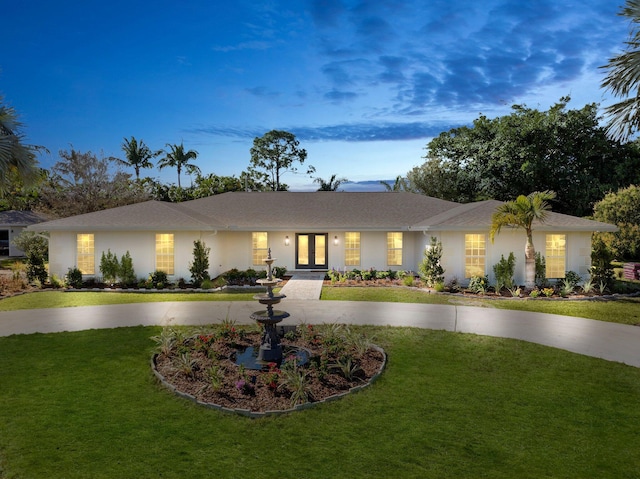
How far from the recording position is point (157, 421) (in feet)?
18.5

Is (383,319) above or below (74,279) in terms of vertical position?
below

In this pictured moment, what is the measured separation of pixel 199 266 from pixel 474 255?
11621mm

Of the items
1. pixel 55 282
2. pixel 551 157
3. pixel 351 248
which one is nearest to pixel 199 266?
pixel 55 282

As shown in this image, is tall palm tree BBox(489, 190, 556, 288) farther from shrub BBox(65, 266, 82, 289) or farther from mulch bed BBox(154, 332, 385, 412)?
shrub BBox(65, 266, 82, 289)

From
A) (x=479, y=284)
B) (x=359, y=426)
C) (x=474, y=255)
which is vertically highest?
(x=474, y=255)

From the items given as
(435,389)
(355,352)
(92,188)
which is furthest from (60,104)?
(435,389)

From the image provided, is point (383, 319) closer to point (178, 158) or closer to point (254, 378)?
point (254, 378)

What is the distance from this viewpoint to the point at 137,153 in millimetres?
48656

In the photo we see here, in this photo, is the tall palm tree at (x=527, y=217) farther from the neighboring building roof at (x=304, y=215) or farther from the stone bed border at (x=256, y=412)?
the stone bed border at (x=256, y=412)

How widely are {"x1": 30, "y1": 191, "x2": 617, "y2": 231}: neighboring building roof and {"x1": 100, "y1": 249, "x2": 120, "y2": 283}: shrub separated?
1.36m

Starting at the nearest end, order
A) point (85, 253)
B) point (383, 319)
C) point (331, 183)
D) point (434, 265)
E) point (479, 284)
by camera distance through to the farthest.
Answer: point (383, 319) < point (479, 284) < point (434, 265) < point (85, 253) < point (331, 183)

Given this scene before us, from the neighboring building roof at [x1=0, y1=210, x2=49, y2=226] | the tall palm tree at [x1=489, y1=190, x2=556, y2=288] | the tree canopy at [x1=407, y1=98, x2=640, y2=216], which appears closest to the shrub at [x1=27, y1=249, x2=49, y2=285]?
the neighboring building roof at [x1=0, y1=210, x2=49, y2=226]

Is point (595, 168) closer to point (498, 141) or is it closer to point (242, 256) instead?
point (498, 141)

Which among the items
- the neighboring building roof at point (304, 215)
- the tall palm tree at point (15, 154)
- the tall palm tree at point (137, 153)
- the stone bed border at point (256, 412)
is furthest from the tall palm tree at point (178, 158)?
the stone bed border at point (256, 412)
